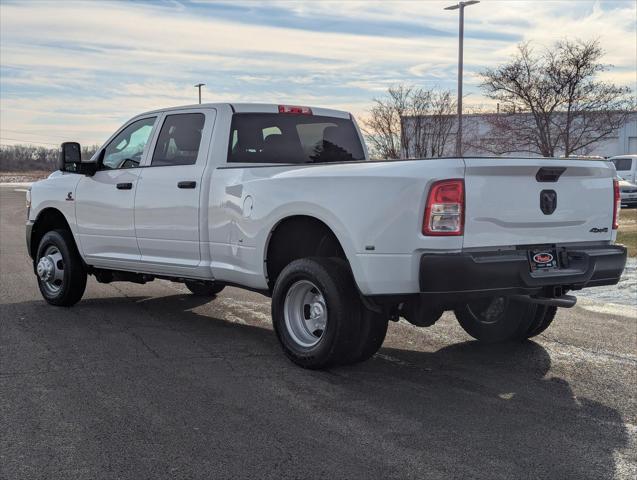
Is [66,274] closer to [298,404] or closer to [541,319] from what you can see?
[298,404]

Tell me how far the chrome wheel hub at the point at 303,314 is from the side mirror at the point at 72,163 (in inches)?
121

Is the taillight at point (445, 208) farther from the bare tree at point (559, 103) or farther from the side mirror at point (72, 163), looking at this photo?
the bare tree at point (559, 103)

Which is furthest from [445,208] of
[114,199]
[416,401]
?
[114,199]

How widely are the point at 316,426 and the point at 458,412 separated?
91 centimetres

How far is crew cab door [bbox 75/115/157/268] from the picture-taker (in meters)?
7.32

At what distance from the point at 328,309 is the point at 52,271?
403 centimetres

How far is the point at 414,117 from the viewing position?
1067 inches

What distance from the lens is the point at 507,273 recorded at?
4.87 m

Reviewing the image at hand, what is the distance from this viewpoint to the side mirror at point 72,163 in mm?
7734

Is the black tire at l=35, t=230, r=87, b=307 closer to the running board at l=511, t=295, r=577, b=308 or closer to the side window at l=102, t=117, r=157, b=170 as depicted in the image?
the side window at l=102, t=117, r=157, b=170

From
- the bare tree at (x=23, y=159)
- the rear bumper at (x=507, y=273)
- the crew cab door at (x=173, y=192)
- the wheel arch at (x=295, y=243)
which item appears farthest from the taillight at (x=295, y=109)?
the bare tree at (x=23, y=159)

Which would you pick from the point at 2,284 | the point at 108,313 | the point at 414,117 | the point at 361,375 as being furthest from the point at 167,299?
the point at 414,117

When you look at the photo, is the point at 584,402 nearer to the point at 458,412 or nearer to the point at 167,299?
the point at 458,412

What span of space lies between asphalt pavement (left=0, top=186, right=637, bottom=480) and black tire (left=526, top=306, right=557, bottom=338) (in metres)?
0.13
